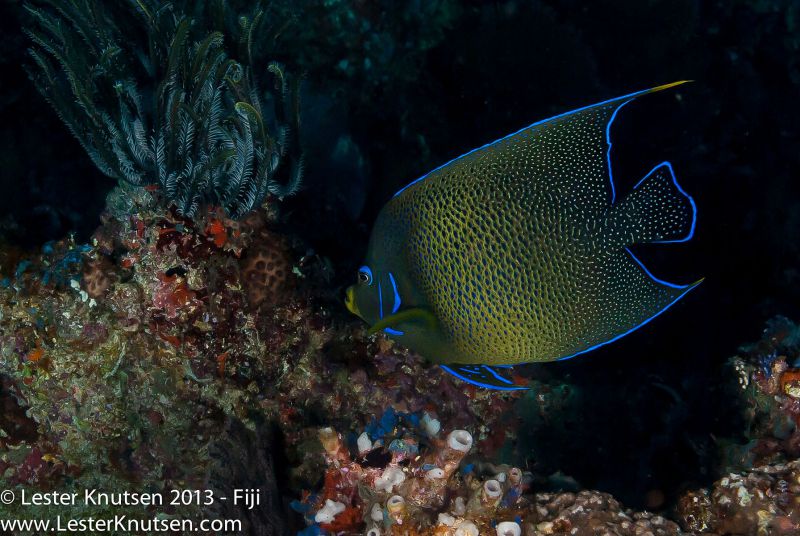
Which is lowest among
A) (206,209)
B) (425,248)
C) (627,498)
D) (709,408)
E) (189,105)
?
(627,498)

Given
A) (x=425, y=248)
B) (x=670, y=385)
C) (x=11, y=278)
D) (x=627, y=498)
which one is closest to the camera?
(x=425, y=248)

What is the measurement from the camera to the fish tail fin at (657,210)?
1.95m

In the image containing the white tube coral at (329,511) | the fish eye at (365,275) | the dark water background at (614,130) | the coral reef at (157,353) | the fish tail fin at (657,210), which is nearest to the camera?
the fish tail fin at (657,210)

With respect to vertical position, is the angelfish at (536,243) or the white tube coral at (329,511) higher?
the angelfish at (536,243)

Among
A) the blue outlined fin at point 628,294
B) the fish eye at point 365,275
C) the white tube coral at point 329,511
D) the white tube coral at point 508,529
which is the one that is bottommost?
the white tube coral at point 508,529

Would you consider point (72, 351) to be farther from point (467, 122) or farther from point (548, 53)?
point (548, 53)

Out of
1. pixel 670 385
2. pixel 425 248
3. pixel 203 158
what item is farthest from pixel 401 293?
pixel 670 385

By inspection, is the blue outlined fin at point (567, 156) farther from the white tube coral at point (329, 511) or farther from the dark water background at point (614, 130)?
the dark water background at point (614, 130)

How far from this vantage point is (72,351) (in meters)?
2.74

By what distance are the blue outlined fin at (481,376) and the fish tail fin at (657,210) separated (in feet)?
2.68

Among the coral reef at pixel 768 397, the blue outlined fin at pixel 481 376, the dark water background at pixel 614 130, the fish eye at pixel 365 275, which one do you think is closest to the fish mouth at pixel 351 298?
the fish eye at pixel 365 275

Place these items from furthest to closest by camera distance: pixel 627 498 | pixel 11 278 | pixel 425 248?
1. pixel 627 498
2. pixel 11 278
3. pixel 425 248

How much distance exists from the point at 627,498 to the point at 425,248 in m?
3.03

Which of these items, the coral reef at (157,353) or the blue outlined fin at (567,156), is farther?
the coral reef at (157,353)
